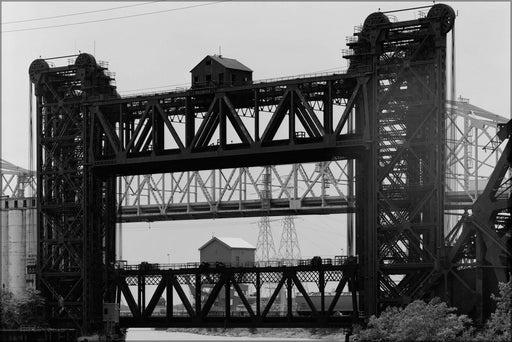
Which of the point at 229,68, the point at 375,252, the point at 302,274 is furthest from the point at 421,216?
the point at 229,68

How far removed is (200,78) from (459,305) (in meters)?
30.7

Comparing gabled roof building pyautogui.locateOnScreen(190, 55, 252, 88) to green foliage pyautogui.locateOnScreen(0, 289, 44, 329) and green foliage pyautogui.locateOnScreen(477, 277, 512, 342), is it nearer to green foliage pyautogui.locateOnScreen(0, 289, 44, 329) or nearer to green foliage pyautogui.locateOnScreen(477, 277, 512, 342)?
green foliage pyautogui.locateOnScreen(0, 289, 44, 329)

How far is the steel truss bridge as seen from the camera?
87.2 m

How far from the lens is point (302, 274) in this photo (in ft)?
316

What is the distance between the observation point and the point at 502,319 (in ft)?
237

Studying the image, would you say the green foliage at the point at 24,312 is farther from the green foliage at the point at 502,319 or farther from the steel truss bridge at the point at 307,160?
the green foliage at the point at 502,319

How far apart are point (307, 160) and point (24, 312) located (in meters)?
28.6

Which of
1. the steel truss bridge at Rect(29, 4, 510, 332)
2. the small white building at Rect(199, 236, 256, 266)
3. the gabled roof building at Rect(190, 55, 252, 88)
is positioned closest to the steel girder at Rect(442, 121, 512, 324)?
the steel truss bridge at Rect(29, 4, 510, 332)

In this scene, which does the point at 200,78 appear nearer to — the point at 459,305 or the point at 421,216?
the point at 421,216

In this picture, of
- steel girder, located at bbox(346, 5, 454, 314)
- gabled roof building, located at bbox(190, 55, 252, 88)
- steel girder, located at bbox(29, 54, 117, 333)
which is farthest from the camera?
steel girder, located at bbox(29, 54, 117, 333)

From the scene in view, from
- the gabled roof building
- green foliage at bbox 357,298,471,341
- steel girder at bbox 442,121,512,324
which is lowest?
green foliage at bbox 357,298,471,341

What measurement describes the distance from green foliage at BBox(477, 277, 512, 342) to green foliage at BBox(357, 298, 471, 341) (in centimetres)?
295

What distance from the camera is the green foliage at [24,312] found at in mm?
100375

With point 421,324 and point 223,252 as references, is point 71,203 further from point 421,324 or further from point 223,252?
point 223,252
